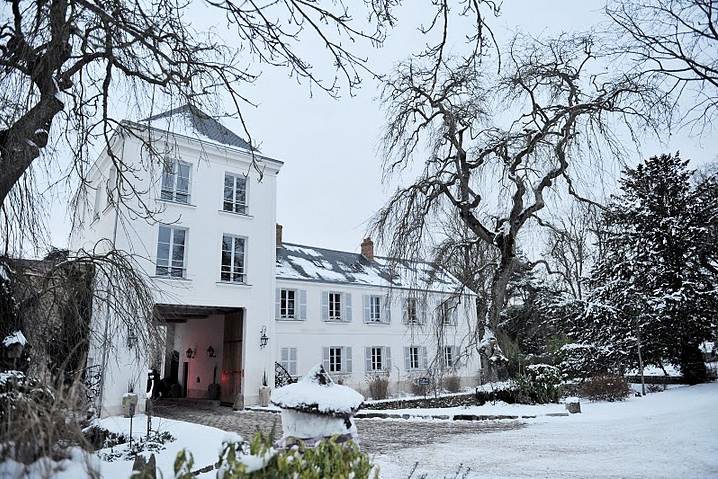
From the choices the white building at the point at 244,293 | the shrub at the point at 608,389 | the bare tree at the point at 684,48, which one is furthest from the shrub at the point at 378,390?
the bare tree at the point at 684,48

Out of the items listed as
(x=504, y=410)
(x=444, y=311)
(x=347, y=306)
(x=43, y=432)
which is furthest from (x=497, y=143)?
(x=43, y=432)

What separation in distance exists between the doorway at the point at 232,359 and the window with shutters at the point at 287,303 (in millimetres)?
2752

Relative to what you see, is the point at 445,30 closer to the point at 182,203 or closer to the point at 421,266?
the point at 421,266

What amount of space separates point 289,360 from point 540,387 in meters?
10.3

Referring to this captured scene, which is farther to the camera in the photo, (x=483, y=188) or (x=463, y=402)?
(x=463, y=402)

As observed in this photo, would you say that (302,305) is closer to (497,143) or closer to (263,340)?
(263,340)

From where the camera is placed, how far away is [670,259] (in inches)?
646

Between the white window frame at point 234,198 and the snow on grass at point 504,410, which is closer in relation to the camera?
the snow on grass at point 504,410

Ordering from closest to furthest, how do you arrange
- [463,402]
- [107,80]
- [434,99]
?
[107,80] < [434,99] < [463,402]

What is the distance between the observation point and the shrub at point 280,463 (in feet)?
8.28

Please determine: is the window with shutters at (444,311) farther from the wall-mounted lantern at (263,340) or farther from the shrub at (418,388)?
Answer: the shrub at (418,388)

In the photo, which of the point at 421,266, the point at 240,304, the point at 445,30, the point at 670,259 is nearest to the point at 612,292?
the point at 670,259

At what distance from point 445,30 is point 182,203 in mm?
13478

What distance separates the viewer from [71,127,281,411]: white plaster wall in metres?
15.1
